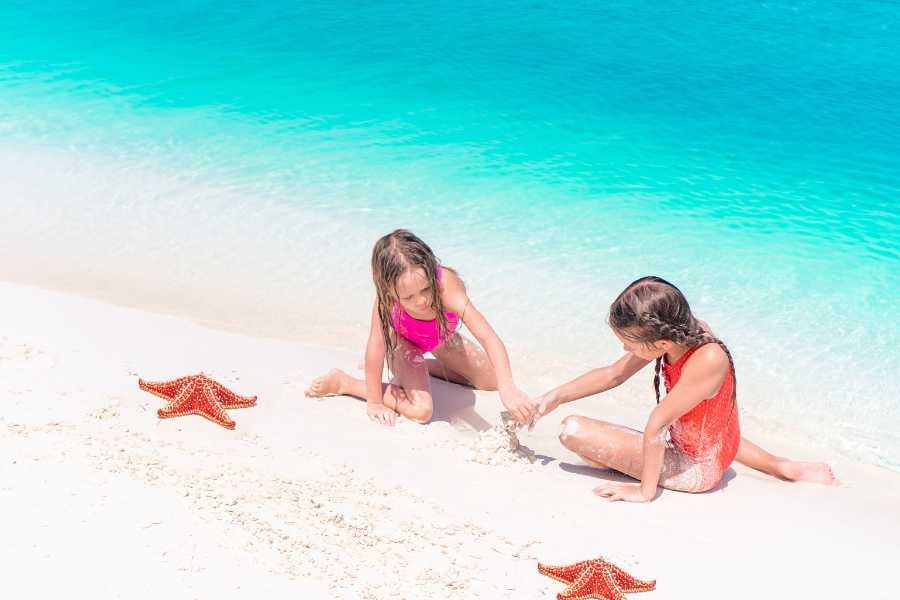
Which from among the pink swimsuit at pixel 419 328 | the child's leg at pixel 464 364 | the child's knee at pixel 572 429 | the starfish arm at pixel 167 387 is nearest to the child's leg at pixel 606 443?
the child's knee at pixel 572 429

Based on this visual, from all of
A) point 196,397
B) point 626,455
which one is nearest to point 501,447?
point 626,455

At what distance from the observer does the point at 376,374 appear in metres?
5.27

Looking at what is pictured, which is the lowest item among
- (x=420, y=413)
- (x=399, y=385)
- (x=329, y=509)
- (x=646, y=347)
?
(x=329, y=509)

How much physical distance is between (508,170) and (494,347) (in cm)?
574

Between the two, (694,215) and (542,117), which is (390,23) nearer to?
(542,117)

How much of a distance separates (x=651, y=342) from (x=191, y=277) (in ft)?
→ 15.2

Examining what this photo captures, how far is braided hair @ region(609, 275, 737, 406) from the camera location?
4277 mm

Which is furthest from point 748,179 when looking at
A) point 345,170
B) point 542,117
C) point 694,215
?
point 345,170

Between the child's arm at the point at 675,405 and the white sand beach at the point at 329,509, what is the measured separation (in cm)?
9

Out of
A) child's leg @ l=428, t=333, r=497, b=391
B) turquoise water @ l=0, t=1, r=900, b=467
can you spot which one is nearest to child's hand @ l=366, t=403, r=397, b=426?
child's leg @ l=428, t=333, r=497, b=391

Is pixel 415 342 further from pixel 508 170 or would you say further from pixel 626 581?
pixel 508 170

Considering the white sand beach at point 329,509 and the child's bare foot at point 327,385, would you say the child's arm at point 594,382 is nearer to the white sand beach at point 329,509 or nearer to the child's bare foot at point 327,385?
the white sand beach at point 329,509

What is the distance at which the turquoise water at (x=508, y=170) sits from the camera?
733cm

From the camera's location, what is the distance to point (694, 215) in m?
9.55
